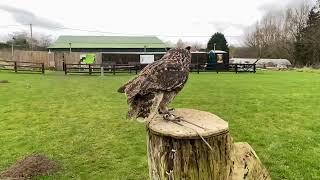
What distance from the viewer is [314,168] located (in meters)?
6.76

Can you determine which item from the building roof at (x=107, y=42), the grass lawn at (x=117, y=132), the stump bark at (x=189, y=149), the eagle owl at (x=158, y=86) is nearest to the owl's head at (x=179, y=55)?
the eagle owl at (x=158, y=86)

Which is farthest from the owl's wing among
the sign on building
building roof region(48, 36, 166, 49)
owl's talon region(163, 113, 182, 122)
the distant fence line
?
building roof region(48, 36, 166, 49)

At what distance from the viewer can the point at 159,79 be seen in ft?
11.9

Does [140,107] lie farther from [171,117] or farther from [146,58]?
[146,58]

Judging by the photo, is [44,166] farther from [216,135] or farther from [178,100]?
[178,100]

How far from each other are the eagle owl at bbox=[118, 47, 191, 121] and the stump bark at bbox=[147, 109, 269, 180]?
198mm

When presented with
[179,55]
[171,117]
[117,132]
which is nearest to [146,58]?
[117,132]

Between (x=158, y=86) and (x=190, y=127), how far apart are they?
51cm

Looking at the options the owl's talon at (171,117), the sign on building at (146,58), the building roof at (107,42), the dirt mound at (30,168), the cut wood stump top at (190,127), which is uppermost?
the building roof at (107,42)

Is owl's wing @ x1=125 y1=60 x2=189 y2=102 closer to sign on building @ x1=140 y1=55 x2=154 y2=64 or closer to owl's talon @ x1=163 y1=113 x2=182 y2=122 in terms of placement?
owl's talon @ x1=163 y1=113 x2=182 y2=122

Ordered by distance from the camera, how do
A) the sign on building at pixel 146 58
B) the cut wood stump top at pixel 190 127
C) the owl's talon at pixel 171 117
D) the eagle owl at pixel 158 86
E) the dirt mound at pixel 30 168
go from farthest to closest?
1. the sign on building at pixel 146 58
2. the dirt mound at pixel 30 168
3. the owl's talon at pixel 171 117
4. the eagle owl at pixel 158 86
5. the cut wood stump top at pixel 190 127

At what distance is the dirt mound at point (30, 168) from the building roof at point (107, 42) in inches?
1894

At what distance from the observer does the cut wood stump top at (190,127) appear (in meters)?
3.41

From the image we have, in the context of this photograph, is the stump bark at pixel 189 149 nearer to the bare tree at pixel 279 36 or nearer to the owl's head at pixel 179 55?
the owl's head at pixel 179 55
